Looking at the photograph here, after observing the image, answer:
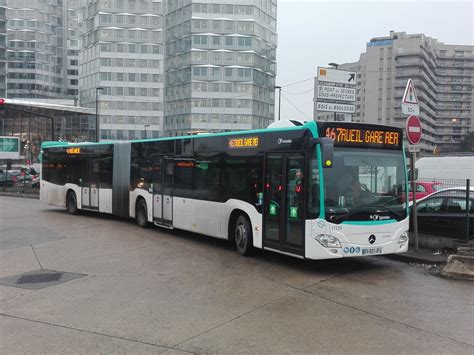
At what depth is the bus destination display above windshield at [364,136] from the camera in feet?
28.6

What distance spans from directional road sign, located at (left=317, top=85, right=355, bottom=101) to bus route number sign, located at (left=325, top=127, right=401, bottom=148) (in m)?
7.45

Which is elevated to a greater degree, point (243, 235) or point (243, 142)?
point (243, 142)

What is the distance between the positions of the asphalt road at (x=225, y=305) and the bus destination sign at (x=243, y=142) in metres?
2.51

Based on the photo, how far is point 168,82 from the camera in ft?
358

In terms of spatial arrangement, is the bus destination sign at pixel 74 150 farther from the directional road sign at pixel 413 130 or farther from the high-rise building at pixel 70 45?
the high-rise building at pixel 70 45

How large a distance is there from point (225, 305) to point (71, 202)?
48.9 feet

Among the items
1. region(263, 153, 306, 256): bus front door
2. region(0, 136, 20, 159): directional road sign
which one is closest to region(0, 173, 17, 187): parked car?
region(0, 136, 20, 159): directional road sign

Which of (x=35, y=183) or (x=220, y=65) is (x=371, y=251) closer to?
(x=35, y=183)

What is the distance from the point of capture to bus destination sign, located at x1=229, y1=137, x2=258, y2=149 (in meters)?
10.2

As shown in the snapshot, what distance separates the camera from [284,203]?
359 inches

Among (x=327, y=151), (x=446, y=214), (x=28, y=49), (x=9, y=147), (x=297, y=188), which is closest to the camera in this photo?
(x=327, y=151)

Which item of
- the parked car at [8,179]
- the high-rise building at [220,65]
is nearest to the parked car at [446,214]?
the parked car at [8,179]

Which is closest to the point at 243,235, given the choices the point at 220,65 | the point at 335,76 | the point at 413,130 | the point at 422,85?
the point at 413,130

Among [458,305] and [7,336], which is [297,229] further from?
[7,336]
